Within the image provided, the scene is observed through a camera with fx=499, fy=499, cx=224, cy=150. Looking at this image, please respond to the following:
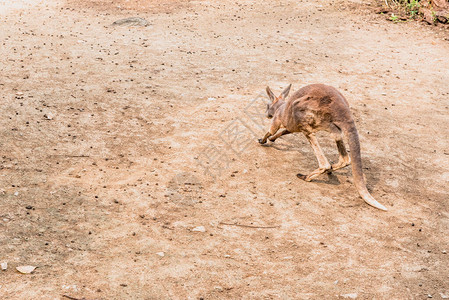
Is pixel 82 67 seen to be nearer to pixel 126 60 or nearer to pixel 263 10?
pixel 126 60

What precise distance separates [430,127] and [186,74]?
3441 mm

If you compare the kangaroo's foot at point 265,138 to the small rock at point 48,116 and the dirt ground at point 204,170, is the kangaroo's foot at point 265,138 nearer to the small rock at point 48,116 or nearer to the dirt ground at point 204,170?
the dirt ground at point 204,170

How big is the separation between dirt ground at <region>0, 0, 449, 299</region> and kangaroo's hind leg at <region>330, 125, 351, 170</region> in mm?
209

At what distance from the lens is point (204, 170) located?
497 cm

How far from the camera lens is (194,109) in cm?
630

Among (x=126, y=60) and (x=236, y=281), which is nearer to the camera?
(x=236, y=281)

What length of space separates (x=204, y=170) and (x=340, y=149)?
135cm

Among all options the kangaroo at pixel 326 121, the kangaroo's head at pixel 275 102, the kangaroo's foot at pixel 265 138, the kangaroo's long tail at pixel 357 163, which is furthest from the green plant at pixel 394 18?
the kangaroo's long tail at pixel 357 163

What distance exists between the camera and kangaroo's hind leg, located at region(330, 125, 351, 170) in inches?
185

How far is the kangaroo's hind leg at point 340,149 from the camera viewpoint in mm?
4688

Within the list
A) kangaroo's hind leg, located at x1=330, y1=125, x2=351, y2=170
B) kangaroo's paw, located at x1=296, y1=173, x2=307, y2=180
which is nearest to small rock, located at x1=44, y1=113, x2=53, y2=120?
kangaroo's paw, located at x1=296, y1=173, x2=307, y2=180

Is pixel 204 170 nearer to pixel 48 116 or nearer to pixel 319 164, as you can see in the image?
pixel 319 164

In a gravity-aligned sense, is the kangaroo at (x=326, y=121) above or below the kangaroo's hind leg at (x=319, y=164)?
above

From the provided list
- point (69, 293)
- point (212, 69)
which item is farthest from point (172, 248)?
point (212, 69)
